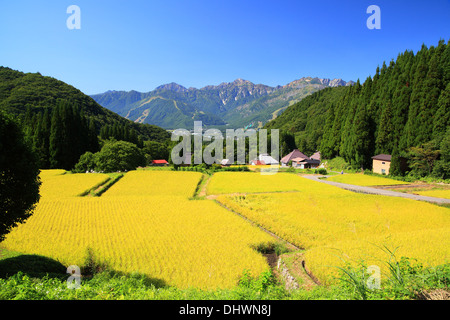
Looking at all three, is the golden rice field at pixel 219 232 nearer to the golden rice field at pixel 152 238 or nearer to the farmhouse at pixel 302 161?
the golden rice field at pixel 152 238

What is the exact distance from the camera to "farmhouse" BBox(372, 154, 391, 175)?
38744 millimetres

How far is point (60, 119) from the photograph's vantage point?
47.6 metres

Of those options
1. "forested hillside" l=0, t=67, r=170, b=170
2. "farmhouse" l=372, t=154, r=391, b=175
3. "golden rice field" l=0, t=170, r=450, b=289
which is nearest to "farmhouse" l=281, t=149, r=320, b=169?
"farmhouse" l=372, t=154, r=391, b=175

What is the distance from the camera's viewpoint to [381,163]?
40.0 metres

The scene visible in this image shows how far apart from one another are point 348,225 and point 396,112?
36316 mm

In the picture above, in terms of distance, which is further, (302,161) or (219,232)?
(302,161)

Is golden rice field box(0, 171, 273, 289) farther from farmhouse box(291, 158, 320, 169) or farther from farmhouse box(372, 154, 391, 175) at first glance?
farmhouse box(291, 158, 320, 169)

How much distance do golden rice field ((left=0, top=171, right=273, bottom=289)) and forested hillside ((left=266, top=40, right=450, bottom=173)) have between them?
3568 cm

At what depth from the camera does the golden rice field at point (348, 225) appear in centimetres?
980

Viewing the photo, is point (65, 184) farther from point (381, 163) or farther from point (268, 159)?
point (268, 159)

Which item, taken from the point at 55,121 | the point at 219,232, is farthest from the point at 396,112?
the point at 55,121

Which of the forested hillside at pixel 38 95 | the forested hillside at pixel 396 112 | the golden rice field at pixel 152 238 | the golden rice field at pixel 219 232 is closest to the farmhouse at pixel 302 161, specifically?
the forested hillside at pixel 396 112

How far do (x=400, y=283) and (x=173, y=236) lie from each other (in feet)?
39.4
